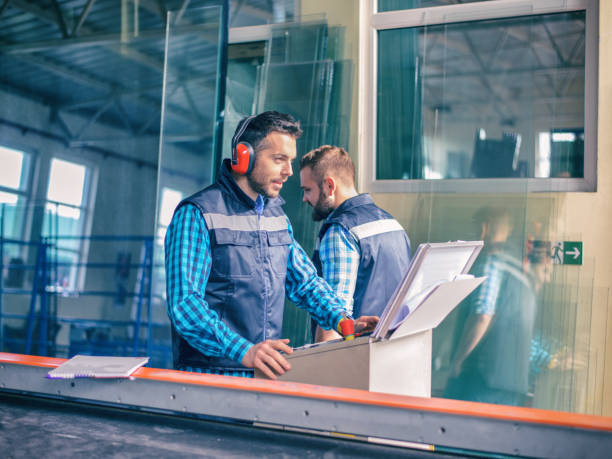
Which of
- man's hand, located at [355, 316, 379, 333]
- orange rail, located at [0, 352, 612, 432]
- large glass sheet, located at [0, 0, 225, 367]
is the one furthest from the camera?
large glass sheet, located at [0, 0, 225, 367]

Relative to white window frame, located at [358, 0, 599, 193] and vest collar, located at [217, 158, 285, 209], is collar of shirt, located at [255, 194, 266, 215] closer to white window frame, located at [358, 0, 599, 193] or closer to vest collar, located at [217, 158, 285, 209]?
vest collar, located at [217, 158, 285, 209]

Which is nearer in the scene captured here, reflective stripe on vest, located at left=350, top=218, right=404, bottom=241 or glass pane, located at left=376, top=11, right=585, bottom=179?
reflective stripe on vest, located at left=350, top=218, right=404, bottom=241

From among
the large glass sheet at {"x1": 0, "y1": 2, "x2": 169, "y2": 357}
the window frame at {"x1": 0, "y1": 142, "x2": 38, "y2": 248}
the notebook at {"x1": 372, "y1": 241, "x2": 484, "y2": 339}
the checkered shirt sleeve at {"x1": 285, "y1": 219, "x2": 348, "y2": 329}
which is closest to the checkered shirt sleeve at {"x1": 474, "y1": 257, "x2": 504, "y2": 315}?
the checkered shirt sleeve at {"x1": 285, "y1": 219, "x2": 348, "y2": 329}

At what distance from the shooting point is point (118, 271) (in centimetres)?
878

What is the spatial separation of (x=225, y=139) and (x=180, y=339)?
2.00 meters

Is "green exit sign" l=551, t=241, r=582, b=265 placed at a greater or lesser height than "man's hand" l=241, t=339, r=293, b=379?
greater

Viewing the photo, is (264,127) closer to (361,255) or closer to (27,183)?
(361,255)

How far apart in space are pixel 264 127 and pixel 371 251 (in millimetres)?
743

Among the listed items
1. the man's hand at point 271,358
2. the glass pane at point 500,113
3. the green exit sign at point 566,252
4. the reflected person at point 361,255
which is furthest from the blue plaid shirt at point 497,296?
the man's hand at point 271,358

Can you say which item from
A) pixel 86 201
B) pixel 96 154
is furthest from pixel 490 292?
pixel 96 154

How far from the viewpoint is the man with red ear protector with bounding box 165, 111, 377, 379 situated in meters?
1.77

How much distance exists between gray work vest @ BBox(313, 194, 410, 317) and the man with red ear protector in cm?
39

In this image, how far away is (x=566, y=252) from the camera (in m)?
3.20

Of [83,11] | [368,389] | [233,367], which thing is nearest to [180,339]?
[233,367]
